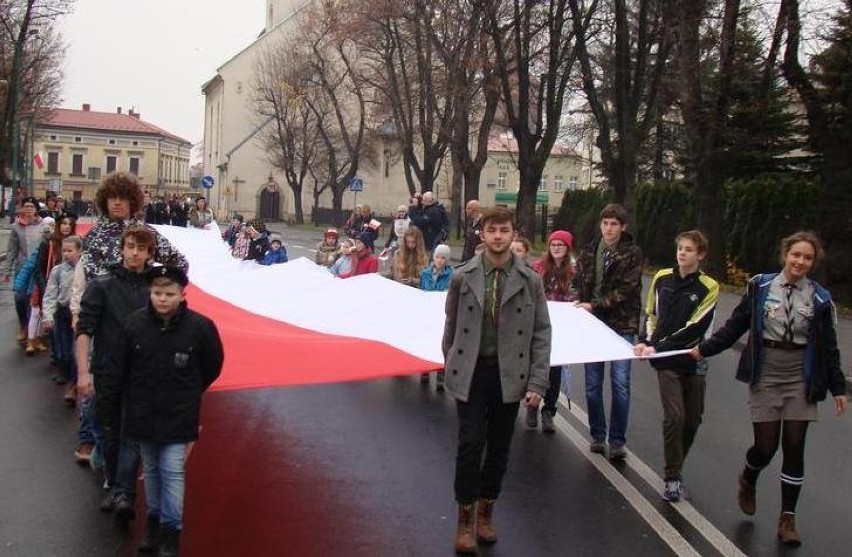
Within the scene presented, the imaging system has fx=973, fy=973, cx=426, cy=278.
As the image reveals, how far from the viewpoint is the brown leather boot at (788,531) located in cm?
559

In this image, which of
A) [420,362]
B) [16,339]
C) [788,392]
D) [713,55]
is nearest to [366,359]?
[420,362]

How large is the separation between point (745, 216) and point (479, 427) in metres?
22.5

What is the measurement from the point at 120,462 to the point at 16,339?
8.26 metres

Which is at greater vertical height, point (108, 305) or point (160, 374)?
point (108, 305)

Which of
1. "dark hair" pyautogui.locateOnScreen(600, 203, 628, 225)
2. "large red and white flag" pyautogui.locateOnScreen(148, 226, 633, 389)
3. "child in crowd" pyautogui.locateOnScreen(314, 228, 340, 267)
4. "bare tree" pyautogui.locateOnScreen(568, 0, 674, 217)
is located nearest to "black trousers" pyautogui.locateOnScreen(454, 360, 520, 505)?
"large red and white flag" pyautogui.locateOnScreen(148, 226, 633, 389)

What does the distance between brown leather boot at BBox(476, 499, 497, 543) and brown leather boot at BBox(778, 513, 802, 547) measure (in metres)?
1.67

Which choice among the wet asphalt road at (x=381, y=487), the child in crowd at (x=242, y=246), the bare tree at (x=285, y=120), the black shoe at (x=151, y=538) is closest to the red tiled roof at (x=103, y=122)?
the bare tree at (x=285, y=120)

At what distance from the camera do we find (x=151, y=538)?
518 centimetres

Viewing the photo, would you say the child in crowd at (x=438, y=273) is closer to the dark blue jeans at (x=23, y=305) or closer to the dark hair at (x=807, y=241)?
the dark hair at (x=807, y=241)

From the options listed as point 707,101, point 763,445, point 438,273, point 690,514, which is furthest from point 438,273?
point 707,101

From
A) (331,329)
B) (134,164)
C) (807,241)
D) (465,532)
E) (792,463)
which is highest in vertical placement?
(134,164)

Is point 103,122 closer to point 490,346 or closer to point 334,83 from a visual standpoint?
point 334,83

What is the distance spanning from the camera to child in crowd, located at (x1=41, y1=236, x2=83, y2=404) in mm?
9062

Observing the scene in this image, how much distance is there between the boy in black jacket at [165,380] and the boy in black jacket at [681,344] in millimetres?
2966
